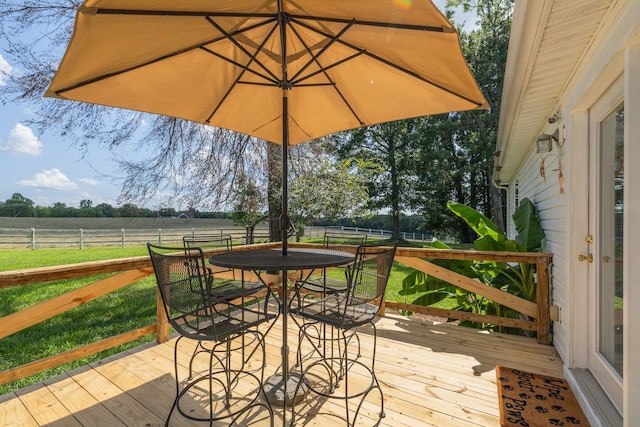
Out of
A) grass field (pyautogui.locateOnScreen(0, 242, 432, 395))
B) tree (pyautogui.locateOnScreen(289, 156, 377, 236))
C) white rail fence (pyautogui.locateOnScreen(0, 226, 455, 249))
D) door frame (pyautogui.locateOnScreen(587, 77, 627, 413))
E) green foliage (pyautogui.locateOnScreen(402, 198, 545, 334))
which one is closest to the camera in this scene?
door frame (pyautogui.locateOnScreen(587, 77, 627, 413))

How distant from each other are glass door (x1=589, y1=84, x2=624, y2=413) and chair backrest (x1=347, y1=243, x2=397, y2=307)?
54.1 inches

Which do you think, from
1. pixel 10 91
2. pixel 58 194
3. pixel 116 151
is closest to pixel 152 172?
pixel 116 151

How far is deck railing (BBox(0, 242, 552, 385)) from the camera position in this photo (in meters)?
2.31

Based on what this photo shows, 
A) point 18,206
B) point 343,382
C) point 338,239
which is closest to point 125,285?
point 343,382

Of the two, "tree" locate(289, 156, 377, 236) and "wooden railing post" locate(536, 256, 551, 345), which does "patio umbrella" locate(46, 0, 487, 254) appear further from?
"tree" locate(289, 156, 377, 236)

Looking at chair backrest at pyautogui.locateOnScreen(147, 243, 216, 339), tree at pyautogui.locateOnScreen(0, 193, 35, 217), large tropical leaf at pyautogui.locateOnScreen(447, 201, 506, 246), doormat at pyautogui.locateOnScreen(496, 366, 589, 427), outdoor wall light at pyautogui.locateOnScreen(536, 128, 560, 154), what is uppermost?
outdoor wall light at pyautogui.locateOnScreen(536, 128, 560, 154)

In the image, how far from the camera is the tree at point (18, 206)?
1292 centimetres

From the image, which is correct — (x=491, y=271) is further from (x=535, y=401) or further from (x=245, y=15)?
(x=245, y=15)

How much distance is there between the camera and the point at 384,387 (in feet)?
8.20

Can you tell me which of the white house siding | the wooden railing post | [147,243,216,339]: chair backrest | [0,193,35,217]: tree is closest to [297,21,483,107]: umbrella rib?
the white house siding

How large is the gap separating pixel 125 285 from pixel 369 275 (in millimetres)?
2204

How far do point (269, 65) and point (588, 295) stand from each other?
3.07m

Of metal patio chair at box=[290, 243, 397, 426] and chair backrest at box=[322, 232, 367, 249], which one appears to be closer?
metal patio chair at box=[290, 243, 397, 426]

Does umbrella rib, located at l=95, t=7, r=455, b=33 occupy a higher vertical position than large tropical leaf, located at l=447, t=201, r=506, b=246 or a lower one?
higher
